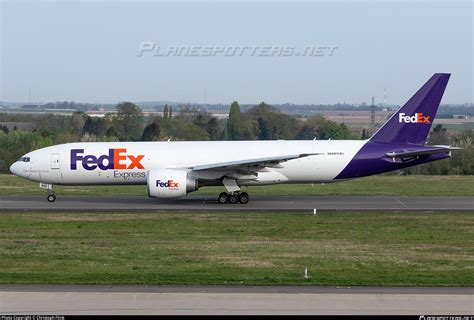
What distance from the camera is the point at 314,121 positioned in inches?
4291

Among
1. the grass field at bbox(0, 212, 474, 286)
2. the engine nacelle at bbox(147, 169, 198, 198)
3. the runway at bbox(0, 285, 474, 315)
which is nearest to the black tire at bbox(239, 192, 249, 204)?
the engine nacelle at bbox(147, 169, 198, 198)

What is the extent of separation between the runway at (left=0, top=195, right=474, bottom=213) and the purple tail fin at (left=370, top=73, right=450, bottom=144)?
3252 millimetres

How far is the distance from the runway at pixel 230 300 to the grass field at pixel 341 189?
89.0 ft

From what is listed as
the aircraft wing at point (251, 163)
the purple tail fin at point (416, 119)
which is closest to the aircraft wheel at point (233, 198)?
the aircraft wing at point (251, 163)

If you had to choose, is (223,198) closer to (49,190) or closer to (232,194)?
(232,194)

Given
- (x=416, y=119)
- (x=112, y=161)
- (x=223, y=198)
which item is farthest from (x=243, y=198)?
(x=416, y=119)

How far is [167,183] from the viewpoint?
3925 centimetres

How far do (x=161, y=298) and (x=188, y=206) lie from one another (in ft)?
70.1

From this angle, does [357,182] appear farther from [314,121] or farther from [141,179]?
[314,121]

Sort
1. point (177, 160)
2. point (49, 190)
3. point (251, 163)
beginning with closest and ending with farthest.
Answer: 1. point (251, 163)
2. point (177, 160)
3. point (49, 190)

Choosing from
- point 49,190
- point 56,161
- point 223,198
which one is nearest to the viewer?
point 223,198

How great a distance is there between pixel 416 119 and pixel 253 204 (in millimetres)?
9322

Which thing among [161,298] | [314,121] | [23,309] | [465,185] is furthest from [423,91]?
[314,121]

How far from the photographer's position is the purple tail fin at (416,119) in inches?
1655
